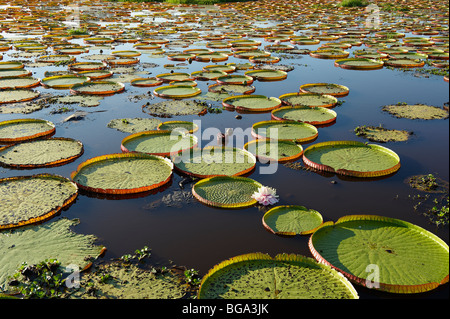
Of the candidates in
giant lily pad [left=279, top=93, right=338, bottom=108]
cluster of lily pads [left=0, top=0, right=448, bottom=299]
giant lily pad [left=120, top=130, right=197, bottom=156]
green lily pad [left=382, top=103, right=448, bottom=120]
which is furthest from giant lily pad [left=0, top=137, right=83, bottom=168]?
green lily pad [left=382, top=103, right=448, bottom=120]

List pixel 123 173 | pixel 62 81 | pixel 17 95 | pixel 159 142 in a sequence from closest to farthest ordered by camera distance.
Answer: pixel 123 173 → pixel 159 142 → pixel 17 95 → pixel 62 81

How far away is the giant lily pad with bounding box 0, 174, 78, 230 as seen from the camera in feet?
14.4

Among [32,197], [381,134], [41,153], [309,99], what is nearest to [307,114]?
[309,99]

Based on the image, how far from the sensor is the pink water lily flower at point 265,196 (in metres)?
4.71

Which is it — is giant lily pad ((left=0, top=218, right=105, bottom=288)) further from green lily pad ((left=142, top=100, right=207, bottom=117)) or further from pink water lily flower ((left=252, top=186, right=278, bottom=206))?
green lily pad ((left=142, top=100, right=207, bottom=117))

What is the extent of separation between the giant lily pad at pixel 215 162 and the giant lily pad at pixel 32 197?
5.21 feet

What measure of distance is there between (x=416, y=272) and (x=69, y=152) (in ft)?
16.8

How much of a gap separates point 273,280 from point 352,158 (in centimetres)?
298

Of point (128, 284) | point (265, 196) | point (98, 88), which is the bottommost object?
point (128, 284)

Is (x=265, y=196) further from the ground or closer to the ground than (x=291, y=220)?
further from the ground

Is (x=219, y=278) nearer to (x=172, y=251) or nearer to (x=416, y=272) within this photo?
(x=172, y=251)

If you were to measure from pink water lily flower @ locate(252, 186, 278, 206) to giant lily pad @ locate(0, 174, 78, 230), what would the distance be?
7.76 feet

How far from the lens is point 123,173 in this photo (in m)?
5.38

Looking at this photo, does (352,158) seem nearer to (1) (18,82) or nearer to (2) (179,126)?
(2) (179,126)
